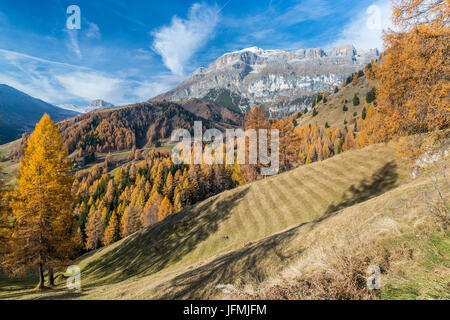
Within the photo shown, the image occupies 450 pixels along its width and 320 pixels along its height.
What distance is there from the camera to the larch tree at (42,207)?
18062 mm

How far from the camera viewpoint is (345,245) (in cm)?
872

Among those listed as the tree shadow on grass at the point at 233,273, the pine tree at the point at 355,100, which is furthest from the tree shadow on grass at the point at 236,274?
the pine tree at the point at 355,100

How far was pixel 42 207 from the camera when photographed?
1850 cm

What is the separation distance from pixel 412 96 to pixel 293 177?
26623 mm

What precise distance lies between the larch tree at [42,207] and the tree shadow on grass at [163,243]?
10.9 m

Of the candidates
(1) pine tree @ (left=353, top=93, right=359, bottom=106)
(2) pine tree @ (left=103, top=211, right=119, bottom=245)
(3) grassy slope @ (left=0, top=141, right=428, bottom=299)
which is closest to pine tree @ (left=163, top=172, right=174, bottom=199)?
(2) pine tree @ (left=103, top=211, right=119, bottom=245)

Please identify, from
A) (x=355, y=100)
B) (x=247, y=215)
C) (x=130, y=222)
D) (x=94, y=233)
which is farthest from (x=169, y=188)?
(x=355, y=100)

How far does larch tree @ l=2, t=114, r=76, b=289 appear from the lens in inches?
711

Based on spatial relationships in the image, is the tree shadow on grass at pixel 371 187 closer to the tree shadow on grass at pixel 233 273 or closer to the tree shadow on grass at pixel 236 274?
the tree shadow on grass at pixel 233 273

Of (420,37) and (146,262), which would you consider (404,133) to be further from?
(146,262)

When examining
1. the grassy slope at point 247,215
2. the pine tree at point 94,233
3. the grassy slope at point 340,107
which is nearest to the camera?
the grassy slope at point 247,215

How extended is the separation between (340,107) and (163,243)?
163 metres

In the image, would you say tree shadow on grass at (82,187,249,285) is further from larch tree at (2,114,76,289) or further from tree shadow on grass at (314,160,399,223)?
tree shadow on grass at (314,160,399,223)

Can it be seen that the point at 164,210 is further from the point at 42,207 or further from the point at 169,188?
the point at 42,207
